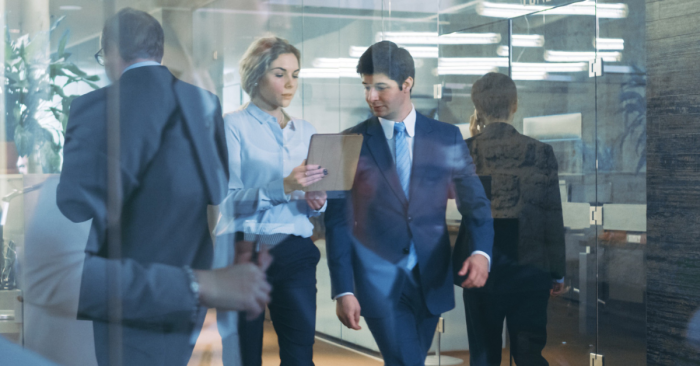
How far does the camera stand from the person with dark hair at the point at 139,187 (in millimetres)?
2182

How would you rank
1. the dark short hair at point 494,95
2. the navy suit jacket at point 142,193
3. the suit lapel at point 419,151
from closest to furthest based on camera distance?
the navy suit jacket at point 142,193, the suit lapel at point 419,151, the dark short hair at point 494,95

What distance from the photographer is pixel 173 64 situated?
220 centimetres

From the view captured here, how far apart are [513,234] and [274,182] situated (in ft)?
3.43

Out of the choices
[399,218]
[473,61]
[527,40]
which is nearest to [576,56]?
[527,40]

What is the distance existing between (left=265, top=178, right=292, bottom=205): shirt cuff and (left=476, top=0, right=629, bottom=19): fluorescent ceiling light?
109cm

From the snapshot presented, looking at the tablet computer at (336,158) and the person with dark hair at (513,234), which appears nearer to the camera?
the tablet computer at (336,158)

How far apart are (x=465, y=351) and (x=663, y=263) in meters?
1.02

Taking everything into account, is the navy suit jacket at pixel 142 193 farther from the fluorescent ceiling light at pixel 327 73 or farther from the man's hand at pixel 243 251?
the fluorescent ceiling light at pixel 327 73

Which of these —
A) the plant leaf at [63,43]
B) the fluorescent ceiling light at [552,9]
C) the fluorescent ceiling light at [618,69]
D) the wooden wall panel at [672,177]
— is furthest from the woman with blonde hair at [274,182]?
the wooden wall panel at [672,177]

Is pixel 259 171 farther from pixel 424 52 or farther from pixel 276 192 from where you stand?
pixel 424 52

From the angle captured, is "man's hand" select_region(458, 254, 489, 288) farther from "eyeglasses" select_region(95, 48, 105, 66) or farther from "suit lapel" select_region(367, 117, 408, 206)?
"eyeglasses" select_region(95, 48, 105, 66)

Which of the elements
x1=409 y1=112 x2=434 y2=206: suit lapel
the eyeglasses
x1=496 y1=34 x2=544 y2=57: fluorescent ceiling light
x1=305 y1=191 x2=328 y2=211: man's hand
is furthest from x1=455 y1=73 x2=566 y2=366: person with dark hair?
the eyeglasses

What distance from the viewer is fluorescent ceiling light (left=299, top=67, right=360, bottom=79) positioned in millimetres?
2264

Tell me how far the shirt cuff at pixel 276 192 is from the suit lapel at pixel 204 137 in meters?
0.15
